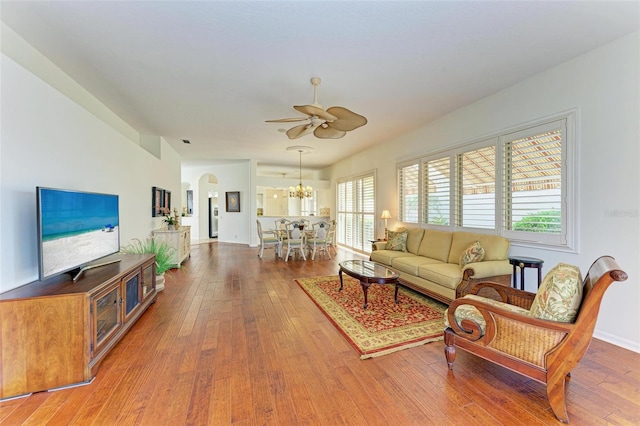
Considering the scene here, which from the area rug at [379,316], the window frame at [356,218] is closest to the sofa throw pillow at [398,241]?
the area rug at [379,316]

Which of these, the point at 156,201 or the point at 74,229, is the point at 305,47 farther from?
the point at 156,201

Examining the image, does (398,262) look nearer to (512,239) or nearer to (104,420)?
(512,239)

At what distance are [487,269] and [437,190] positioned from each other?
2022 mm

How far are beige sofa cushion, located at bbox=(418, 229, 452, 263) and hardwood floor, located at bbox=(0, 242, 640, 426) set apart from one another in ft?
6.06

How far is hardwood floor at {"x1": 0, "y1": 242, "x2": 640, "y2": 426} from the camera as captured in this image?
5.30 feet

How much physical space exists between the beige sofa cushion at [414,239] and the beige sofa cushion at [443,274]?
953 mm

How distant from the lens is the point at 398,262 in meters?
4.17

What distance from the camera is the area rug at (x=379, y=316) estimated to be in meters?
2.50

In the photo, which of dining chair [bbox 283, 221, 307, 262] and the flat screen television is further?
dining chair [bbox 283, 221, 307, 262]

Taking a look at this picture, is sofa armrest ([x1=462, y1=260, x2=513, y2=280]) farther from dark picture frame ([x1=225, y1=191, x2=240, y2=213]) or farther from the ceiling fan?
dark picture frame ([x1=225, y1=191, x2=240, y2=213])

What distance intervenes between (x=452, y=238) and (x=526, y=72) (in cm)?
237

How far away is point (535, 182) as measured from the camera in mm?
3230

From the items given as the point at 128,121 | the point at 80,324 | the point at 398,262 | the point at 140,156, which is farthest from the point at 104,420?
the point at 128,121

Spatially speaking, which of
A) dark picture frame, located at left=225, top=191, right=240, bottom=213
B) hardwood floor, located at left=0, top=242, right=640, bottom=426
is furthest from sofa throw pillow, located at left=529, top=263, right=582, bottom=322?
dark picture frame, located at left=225, top=191, right=240, bottom=213
